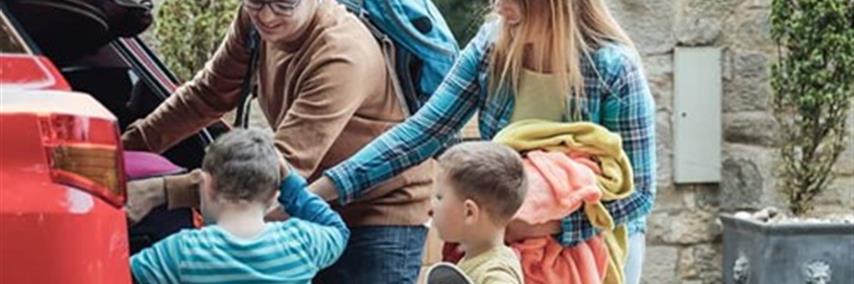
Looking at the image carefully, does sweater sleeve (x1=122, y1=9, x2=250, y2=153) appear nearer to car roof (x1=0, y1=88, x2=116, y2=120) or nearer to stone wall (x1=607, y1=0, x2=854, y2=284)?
car roof (x1=0, y1=88, x2=116, y2=120)

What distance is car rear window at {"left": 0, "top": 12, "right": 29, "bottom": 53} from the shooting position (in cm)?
214

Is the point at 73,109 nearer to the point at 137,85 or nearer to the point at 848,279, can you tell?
the point at 137,85

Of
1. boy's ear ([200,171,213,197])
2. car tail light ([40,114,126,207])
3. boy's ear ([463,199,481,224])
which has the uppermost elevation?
car tail light ([40,114,126,207])

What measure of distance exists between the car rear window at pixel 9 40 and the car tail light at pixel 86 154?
268 millimetres

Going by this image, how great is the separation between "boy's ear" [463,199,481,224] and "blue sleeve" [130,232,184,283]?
504 millimetres

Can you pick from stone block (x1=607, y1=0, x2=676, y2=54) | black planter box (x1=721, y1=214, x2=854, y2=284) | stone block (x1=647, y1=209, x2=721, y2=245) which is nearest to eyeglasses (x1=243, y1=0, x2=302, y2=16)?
black planter box (x1=721, y1=214, x2=854, y2=284)

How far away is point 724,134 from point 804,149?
352 millimetres

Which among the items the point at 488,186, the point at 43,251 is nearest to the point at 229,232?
the point at 488,186

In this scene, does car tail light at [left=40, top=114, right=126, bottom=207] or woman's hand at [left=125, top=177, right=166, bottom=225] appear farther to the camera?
woman's hand at [left=125, top=177, right=166, bottom=225]

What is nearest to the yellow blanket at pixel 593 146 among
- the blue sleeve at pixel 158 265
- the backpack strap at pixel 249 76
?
the blue sleeve at pixel 158 265

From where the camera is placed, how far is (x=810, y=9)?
18.4ft

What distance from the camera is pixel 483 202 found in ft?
8.13

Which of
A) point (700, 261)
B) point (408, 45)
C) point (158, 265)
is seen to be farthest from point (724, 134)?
point (158, 265)

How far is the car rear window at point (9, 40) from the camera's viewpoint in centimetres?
214
